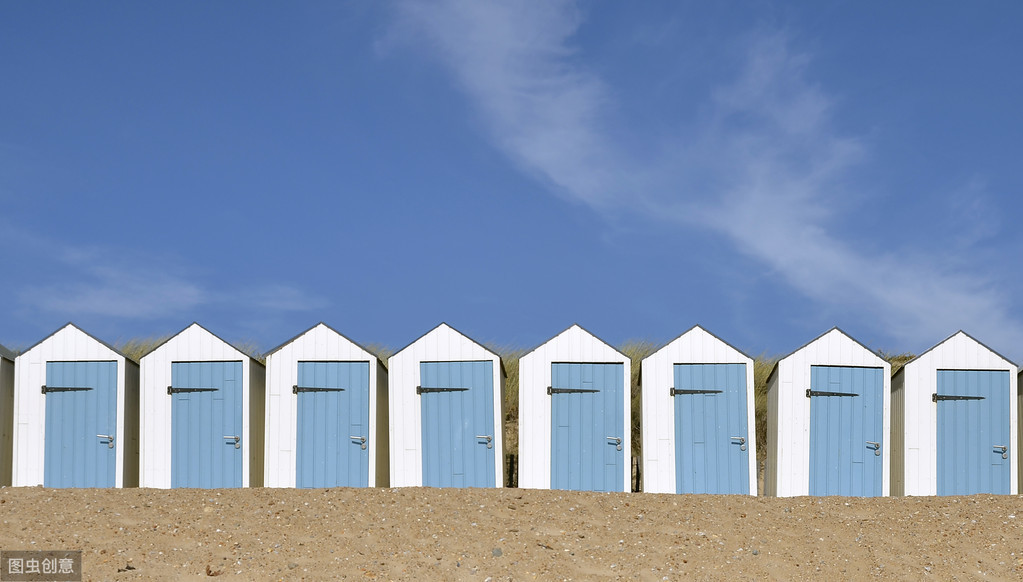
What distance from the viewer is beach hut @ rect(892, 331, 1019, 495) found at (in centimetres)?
1686

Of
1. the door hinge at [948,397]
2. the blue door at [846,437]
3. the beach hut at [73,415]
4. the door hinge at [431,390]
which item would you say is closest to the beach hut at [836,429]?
the blue door at [846,437]

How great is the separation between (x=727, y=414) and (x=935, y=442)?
3290mm

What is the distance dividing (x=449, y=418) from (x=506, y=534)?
3.24 meters

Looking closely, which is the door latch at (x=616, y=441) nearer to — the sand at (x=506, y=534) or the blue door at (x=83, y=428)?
the sand at (x=506, y=534)

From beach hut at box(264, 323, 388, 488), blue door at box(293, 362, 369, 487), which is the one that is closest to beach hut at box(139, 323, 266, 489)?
beach hut at box(264, 323, 388, 488)

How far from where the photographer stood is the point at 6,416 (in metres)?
17.9

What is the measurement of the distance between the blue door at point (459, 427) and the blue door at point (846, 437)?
4967 mm

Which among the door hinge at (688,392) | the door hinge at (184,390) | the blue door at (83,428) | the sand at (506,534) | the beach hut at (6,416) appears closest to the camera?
the sand at (506,534)

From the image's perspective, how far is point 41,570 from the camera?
12.5 meters

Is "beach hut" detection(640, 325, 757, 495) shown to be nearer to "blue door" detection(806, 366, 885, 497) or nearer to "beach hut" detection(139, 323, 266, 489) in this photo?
"blue door" detection(806, 366, 885, 497)

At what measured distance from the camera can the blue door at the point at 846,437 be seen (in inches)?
660

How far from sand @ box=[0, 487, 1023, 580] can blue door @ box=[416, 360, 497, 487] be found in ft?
2.59

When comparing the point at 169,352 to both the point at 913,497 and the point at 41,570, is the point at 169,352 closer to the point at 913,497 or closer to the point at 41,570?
the point at 41,570

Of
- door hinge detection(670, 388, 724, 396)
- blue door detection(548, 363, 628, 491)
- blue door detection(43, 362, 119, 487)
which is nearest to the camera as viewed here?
blue door detection(548, 363, 628, 491)
